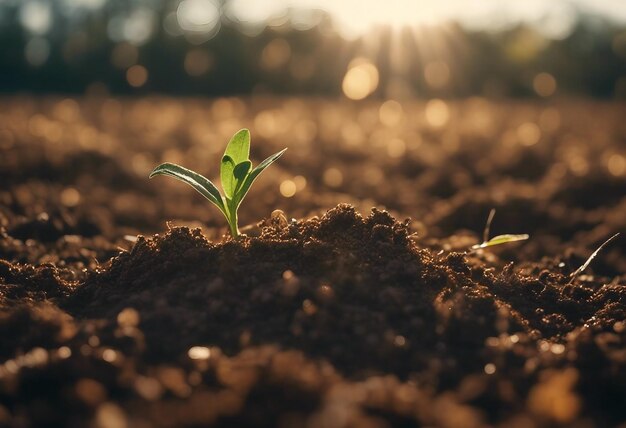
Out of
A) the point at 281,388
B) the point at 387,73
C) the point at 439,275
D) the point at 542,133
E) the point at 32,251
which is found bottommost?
the point at 281,388

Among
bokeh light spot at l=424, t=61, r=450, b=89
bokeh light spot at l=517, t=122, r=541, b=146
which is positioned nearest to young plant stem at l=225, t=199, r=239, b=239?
bokeh light spot at l=517, t=122, r=541, b=146

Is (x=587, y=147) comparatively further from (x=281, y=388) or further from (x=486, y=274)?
(x=281, y=388)

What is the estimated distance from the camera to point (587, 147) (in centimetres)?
838

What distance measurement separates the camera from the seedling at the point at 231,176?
8.61 ft

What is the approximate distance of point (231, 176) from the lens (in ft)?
8.74

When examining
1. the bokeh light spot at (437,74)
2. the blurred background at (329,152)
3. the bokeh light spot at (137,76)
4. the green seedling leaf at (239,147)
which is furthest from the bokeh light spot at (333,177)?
the bokeh light spot at (137,76)

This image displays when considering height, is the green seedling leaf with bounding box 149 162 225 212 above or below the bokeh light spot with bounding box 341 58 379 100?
below

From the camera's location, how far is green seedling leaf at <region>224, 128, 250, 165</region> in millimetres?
2666

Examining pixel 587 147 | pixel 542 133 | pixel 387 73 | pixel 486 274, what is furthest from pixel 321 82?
pixel 486 274

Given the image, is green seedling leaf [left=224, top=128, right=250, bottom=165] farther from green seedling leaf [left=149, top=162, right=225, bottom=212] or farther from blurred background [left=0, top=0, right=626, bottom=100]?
blurred background [left=0, top=0, right=626, bottom=100]

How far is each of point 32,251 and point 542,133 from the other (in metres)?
8.27

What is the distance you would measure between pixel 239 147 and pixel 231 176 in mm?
121

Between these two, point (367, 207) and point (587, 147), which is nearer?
point (367, 207)

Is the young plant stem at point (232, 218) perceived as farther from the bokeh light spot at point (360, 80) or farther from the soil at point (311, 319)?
the bokeh light spot at point (360, 80)
